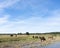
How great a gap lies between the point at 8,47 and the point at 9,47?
16 centimetres

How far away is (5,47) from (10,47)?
0.80 metres

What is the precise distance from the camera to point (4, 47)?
27828mm

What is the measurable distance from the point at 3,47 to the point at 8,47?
2.68 feet

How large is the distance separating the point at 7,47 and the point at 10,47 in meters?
0.47

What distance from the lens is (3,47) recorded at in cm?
2775

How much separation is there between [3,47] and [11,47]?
1260 millimetres

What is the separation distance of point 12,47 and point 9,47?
0.48 meters

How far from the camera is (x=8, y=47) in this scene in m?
28.1

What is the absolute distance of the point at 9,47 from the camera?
1107 inches

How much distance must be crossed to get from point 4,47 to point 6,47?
0.34 meters

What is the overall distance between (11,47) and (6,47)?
784 millimetres

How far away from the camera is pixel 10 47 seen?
28125mm

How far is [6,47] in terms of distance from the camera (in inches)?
1102

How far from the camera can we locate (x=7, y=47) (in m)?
28.1
